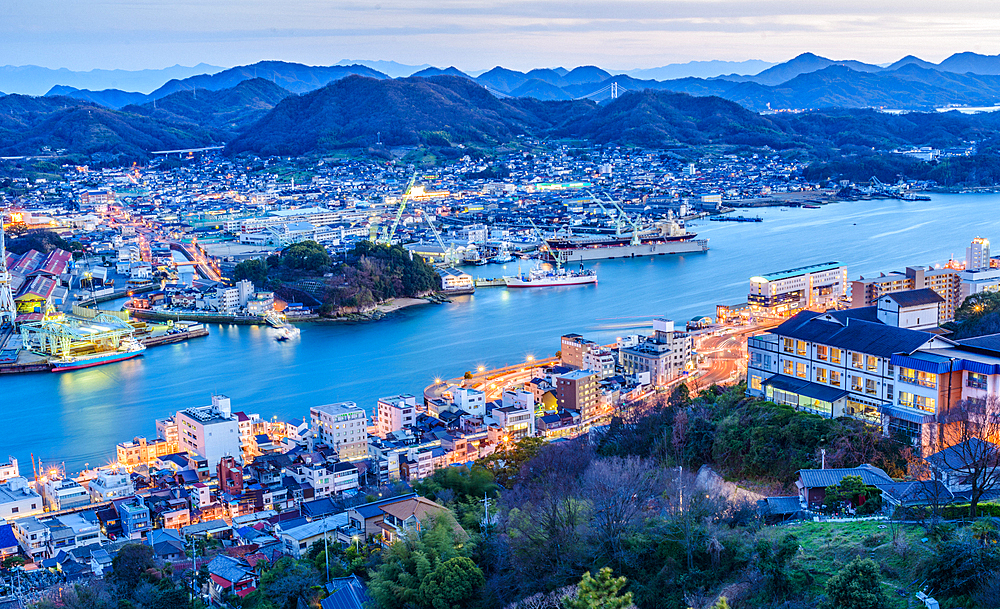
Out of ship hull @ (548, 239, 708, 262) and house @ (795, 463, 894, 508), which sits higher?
house @ (795, 463, 894, 508)

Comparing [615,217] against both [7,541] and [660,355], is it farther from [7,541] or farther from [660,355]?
[7,541]

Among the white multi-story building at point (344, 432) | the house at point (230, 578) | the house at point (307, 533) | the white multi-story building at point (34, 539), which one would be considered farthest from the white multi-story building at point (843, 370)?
the white multi-story building at point (34, 539)

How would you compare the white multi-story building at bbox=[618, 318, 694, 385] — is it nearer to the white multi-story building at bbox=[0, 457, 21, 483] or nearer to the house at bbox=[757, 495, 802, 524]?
the house at bbox=[757, 495, 802, 524]

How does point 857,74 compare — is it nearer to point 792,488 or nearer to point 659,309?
point 659,309

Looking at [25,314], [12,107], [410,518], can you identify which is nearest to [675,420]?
[410,518]

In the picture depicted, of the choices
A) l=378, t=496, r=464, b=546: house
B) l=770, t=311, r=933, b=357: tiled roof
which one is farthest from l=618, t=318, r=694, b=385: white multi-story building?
l=378, t=496, r=464, b=546: house

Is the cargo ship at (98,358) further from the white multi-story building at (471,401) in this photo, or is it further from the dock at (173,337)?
the white multi-story building at (471,401)

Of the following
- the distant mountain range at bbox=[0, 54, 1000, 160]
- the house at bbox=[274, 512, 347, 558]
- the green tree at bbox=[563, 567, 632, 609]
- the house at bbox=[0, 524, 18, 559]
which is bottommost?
the house at bbox=[0, 524, 18, 559]
